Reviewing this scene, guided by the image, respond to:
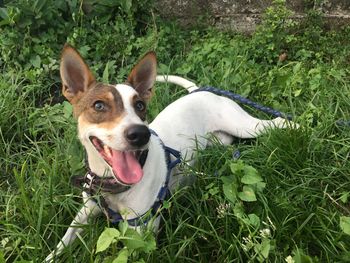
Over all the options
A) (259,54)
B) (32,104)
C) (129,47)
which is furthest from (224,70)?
(32,104)

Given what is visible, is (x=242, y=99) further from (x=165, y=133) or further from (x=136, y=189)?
(x=136, y=189)

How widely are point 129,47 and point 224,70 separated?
96 centimetres

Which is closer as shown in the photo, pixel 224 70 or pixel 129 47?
pixel 224 70

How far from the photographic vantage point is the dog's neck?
2.60 m

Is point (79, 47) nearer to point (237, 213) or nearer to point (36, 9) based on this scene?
point (36, 9)

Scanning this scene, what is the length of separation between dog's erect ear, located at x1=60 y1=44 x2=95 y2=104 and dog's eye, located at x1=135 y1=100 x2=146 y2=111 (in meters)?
0.36

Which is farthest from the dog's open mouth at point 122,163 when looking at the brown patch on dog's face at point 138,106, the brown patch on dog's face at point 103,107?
the brown patch on dog's face at point 138,106

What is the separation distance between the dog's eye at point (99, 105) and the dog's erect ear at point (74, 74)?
274 millimetres

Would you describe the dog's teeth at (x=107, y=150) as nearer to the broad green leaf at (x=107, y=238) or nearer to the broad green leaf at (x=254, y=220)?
the broad green leaf at (x=107, y=238)

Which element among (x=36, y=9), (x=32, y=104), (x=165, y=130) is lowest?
(x=32, y=104)

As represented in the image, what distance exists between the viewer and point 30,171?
10.4 feet

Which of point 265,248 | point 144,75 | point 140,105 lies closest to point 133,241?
point 265,248

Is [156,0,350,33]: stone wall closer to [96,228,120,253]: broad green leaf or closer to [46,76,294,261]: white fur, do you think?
[46,76,294,261]: white fur

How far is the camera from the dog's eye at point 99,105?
8.43 ft
